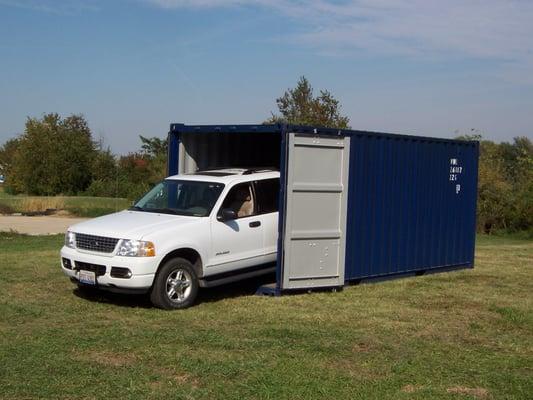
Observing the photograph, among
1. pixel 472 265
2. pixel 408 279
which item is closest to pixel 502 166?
pixel 472 265

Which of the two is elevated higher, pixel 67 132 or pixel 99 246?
pixel 67 132

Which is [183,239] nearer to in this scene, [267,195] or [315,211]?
[267,195]

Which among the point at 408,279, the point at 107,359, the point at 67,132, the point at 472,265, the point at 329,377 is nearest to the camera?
the point at 329,377

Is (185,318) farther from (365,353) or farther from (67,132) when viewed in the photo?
(67,132)

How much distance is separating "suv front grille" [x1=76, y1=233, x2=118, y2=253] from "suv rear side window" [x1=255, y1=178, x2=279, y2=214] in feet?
7.90

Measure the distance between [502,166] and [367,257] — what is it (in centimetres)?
2120

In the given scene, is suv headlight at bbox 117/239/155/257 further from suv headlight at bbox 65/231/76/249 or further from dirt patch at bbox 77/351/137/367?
dirt patch at bbox 77/351/137/367

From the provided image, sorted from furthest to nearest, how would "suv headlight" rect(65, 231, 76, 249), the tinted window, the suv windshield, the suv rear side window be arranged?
the suv rear side window → the tinted window → the suv windshield → "suv headlight" rect(65, 231, 76, 249)

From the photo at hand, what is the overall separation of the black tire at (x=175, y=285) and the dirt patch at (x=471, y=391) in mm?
4214

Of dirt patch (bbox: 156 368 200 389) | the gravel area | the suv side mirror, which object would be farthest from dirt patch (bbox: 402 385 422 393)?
the gravel area

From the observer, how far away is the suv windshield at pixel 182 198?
33.1 ft

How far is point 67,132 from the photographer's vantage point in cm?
4853

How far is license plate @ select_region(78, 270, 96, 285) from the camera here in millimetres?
9203

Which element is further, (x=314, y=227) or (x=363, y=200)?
(x=363, y=200)
